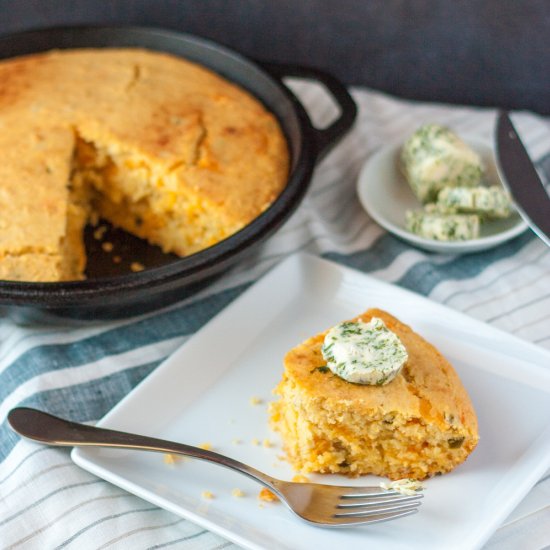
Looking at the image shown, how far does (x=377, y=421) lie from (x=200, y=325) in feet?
2.48

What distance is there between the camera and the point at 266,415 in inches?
81.7

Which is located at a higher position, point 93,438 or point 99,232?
point 93,438

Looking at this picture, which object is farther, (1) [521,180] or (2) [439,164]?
(2) [439,164]

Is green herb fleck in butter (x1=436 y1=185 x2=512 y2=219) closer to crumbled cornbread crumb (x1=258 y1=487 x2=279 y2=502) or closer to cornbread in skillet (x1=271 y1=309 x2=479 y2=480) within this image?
cornbread in skillet (x1=271 y1=309 x2=479 y2=480)

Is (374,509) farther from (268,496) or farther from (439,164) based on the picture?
(439,164)

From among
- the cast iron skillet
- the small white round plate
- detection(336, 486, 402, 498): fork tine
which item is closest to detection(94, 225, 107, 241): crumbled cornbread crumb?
the cast iron skillet

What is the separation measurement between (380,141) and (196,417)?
62.9 inches

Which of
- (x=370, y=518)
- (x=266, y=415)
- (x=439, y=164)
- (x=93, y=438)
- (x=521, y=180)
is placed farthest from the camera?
(x=439, y=164)

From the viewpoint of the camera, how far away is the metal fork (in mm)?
1755

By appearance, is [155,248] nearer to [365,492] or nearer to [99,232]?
[99,232]

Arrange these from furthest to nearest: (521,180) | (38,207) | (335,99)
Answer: (335,99), (521,180), (38,207)

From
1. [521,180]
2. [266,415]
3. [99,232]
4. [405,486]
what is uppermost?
[521,180]

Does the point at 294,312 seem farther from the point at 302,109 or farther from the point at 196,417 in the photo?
the point at 302,109

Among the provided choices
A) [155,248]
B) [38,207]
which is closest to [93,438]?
[38,207]
